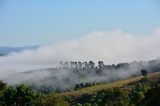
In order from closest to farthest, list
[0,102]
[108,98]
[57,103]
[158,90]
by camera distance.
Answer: [158,90] → [57,103] → [0,102] → [108,98]

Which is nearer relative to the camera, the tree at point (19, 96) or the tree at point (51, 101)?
the tree at point (51, 101)

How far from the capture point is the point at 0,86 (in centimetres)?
15612

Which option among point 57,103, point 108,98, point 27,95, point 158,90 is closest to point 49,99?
point 57,103

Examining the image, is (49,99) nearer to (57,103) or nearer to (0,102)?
(57,103)

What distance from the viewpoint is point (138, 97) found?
148875mm

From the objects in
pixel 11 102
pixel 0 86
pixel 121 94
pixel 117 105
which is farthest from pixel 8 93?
pixel 121 94

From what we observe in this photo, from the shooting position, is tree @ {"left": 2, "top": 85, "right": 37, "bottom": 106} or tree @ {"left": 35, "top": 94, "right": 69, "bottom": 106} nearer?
tree @ {"left": 35, "top": 94, "right": 69, "bottom": 106}

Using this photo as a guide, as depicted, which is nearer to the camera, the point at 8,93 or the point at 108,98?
the point at 8,93

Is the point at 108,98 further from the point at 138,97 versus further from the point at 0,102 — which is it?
the point at 0,102

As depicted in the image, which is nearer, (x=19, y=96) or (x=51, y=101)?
(x=51, y=101)

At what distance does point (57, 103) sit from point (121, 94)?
168 ft

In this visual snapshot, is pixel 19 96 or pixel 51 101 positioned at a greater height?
pixel 19 96

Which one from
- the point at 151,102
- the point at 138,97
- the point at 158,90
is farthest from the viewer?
the point at 138,97

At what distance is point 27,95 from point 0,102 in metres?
8.63
